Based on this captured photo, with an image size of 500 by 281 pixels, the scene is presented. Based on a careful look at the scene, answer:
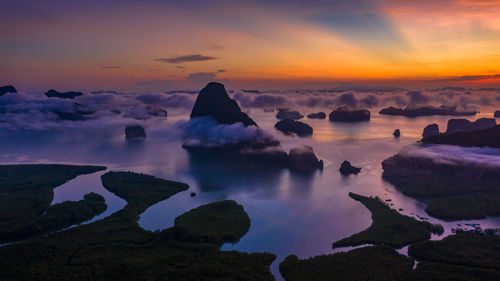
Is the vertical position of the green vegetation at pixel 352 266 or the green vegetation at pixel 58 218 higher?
the green vegetation at pixel 352 266

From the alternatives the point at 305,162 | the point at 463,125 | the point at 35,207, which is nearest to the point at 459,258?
the point at 305,162

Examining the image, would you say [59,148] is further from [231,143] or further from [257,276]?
[257,276]

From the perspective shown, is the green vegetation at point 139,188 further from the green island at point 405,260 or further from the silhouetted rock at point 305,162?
the silhouetted rock at point 305,162

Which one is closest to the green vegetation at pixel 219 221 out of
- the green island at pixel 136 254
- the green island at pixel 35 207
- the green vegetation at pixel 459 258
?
the green island at pixel 136 254

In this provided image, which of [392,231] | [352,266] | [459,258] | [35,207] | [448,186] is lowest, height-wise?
[35,207]

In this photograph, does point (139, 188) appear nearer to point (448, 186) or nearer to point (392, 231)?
point (392, 231)

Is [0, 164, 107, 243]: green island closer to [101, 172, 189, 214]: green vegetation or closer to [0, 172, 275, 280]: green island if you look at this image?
[0, 172, 275, 280]: green island
